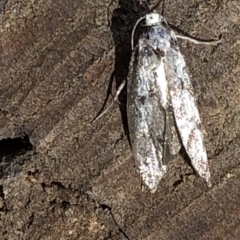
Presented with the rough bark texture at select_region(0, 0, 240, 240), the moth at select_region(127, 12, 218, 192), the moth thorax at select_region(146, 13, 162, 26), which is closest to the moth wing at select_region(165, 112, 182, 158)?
the moth at select_region(127, 12, 218, 192)

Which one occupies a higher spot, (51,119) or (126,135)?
(51,119)

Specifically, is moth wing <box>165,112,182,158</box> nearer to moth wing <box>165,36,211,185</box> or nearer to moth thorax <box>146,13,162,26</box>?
moth wing <box>165,36,211,185</box>

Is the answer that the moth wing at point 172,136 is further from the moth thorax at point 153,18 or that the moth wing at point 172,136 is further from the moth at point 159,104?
the moth thorax at point 153,18

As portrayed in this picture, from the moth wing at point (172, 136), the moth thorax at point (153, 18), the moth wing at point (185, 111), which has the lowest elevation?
the moth wing at point (172, 136)

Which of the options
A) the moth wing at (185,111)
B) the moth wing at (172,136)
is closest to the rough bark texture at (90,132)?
the moth wing at (185,111)

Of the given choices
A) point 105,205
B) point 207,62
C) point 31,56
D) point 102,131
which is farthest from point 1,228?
point 207,62

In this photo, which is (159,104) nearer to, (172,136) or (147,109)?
(147,109)

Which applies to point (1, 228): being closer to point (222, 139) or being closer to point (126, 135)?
point (126, 135)

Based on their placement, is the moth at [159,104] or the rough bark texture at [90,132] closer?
the rough bark texture at [90,132]
